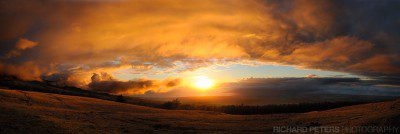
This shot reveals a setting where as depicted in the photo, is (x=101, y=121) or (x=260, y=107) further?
(x=260, y=107)

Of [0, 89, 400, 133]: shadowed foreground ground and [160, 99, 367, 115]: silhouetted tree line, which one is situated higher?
[0, 89, 400, 133]: shadowed foreground ground

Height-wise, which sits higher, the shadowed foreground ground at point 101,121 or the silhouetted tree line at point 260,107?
the shadowed foreground ground at point 101,121

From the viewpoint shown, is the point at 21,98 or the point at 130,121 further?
the point at 21,98

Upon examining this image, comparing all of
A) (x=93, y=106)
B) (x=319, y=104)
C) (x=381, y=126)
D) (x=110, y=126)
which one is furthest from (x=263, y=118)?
(x=319, y=104)

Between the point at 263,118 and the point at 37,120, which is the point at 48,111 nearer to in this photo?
the point at 37,120

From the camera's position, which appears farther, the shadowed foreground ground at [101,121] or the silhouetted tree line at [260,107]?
the silhouetted tree line at [260,107]

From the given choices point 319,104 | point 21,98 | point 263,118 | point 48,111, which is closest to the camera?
point 48,111

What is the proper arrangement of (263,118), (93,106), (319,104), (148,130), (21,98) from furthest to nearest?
1. (319,104)
2. (93,106)
3. (263,118)
4. (21,98)
5. (148,130)

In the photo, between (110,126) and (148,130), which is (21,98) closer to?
(110,126)

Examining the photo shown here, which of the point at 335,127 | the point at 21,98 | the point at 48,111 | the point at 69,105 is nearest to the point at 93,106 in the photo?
the point at 69,105

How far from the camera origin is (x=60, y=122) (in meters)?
15.5

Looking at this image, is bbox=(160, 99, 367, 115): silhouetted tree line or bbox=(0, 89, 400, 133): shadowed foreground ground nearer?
bbox=(0, 89, 400, 133): shadowed foreground ground

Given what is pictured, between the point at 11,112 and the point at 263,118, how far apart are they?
16.8m

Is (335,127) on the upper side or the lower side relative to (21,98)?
lower
